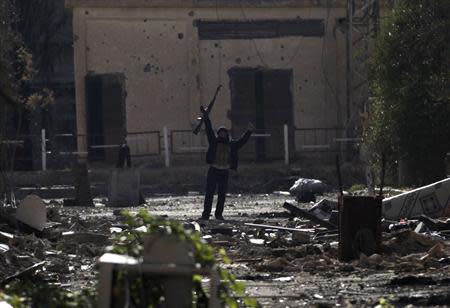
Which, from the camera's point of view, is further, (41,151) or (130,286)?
(41,151)

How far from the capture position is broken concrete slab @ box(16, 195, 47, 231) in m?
16.0

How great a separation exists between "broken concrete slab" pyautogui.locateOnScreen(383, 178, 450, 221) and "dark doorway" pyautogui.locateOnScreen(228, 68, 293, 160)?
19970mm

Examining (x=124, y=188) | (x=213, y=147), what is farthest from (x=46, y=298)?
(x=124, y=188)

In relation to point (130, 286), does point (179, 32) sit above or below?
above

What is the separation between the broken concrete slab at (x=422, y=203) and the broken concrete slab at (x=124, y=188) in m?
9.10

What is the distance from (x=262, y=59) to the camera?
38969mm

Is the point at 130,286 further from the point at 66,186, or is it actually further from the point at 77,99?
the point at 77,99

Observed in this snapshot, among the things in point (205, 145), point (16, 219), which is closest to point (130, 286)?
point (16, 219)

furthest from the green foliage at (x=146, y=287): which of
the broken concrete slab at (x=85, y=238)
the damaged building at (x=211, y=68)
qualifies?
the damaged building at (x=211, y=68)

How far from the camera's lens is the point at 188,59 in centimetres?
3888

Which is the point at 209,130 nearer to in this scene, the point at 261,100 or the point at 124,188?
the point at 124,188

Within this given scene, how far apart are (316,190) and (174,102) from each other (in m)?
11.8

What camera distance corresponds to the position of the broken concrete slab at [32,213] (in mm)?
16016

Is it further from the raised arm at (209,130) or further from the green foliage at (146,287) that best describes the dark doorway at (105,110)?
the green foliage at (146,287)
